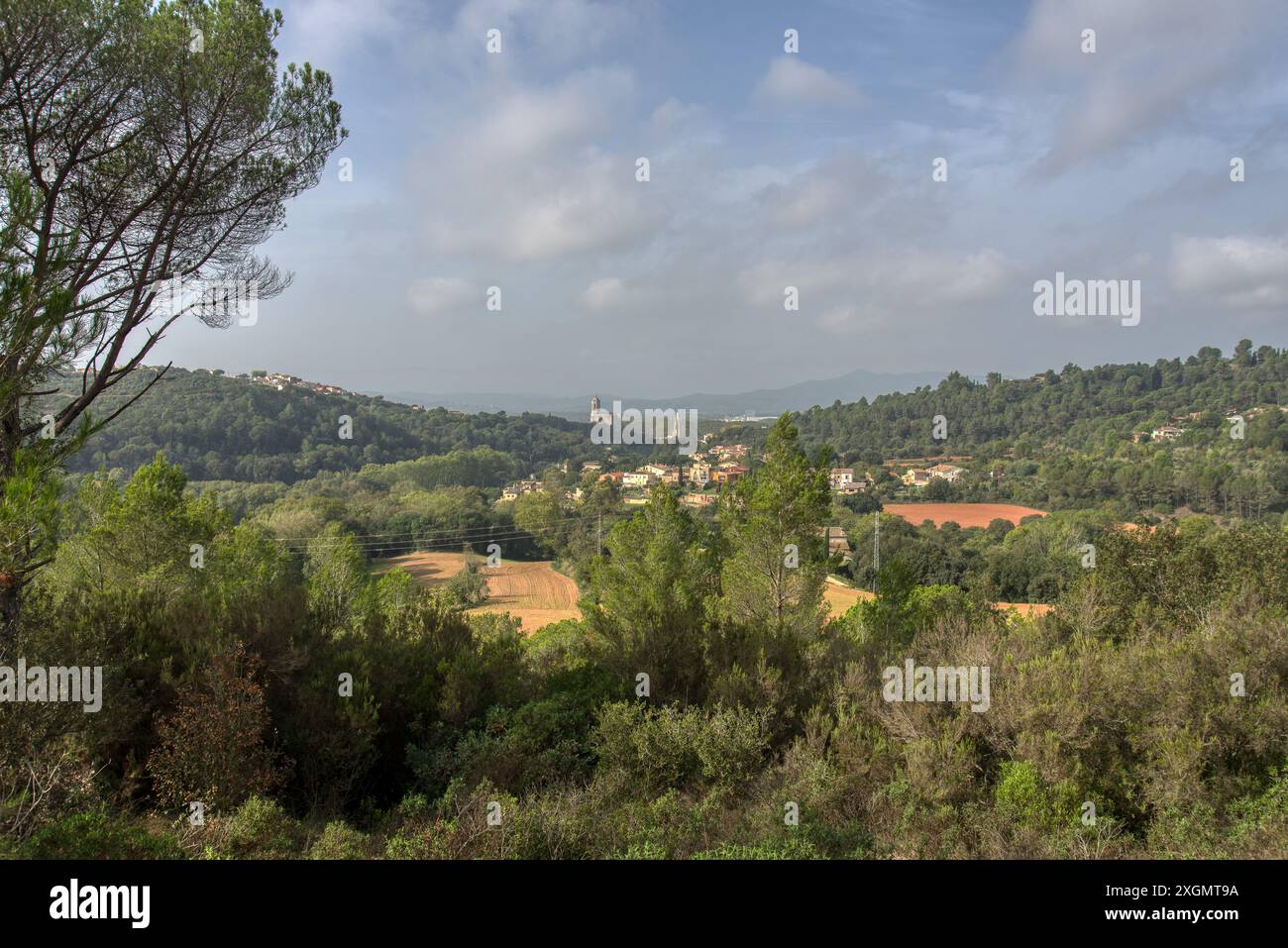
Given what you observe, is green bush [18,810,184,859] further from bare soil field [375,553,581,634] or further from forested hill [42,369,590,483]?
forested hill [42,369,590,483]

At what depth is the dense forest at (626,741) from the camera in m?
4.85

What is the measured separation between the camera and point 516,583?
33938 millimetres

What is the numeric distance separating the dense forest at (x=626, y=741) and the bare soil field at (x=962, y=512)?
140 feet

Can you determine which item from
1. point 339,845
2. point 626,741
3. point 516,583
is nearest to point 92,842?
point 339,845

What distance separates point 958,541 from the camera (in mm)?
42469

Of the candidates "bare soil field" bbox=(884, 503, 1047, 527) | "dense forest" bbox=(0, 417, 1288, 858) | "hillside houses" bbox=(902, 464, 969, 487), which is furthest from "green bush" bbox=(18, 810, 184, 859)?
Result: "hillside houses" bbox=(902, 464, 969, 487)

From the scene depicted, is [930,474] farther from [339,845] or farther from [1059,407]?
[339,845]

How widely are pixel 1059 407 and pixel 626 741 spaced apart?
9597cm

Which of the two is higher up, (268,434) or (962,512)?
(268,434)

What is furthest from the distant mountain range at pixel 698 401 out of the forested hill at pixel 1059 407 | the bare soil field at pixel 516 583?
the bare soil field at pixel 516 583

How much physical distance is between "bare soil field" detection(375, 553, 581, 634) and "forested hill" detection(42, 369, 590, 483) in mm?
14221

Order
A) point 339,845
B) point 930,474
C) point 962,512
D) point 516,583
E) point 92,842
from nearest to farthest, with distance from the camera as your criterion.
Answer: point 92,842 < point 339,845 < point 516,583 < point 962,512 < point 930,474

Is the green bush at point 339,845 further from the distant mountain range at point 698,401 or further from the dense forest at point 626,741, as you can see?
the distant mountain range at point 698,401

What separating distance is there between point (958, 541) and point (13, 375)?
147 ft
